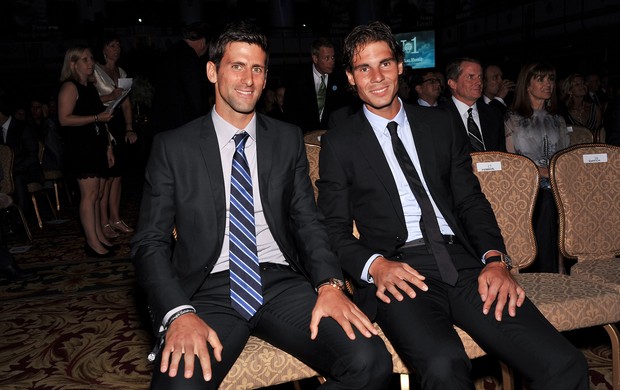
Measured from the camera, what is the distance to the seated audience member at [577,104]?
6.41 m

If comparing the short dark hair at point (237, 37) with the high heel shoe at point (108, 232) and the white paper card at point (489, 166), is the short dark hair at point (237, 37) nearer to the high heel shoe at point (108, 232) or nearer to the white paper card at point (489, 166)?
the white paper card at point (489, 166)

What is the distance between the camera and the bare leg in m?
4.66

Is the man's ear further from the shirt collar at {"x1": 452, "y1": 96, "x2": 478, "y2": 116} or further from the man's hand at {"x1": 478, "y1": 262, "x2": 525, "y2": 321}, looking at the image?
the shirt collar at {"x1": 452, "y1": 96, "x2": 478, "y2": 116}

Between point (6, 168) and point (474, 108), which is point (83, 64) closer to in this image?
point (6, 168)

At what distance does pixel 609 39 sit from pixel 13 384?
15.3 m

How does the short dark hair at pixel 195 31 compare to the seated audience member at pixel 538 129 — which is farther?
the short dark hair at pixel 195 31

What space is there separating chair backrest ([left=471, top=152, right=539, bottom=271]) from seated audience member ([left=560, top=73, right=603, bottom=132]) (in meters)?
4.09

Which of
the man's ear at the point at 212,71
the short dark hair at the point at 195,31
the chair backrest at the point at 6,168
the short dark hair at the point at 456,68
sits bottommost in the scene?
the chair backrest at the point at 6,168

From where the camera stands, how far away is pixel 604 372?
260 cm

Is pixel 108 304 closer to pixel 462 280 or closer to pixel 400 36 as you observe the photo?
pixel 462 280

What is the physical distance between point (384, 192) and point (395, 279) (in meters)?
0.39

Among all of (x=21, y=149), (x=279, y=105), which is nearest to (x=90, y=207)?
(x=21, y=149)

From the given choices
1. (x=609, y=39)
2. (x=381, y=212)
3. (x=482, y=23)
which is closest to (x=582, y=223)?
(x=381, y=212)

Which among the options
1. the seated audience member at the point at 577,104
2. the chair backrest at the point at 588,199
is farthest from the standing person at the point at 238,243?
the seated audience member at the point at 577,104
